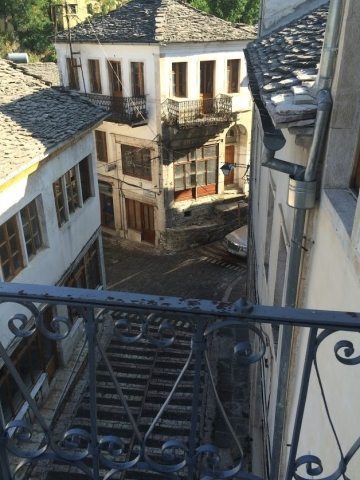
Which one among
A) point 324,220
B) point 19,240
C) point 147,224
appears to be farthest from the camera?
point 147,224

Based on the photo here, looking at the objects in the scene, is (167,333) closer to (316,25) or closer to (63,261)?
(316,25)

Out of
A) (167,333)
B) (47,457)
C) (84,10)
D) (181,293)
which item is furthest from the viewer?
(84,10)

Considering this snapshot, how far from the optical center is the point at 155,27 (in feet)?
62.5

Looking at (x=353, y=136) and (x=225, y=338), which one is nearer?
(x=353, y=136)

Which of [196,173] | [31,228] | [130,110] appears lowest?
[196,173]

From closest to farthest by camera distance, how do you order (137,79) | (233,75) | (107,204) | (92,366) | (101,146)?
(92,366), (137,79), (233,75), (101,146), (107,204)

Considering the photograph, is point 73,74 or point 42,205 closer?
point 42,205

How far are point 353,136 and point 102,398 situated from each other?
9.68m

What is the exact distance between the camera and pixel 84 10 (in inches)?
1645

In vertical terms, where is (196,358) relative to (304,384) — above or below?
above

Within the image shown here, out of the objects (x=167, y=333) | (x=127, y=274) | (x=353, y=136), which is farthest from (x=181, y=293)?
(x=167, y=333)

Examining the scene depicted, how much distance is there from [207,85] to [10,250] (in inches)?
547

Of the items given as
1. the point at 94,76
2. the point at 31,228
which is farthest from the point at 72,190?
the point at 94,76

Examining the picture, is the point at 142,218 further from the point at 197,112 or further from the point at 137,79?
the point at 137,79
